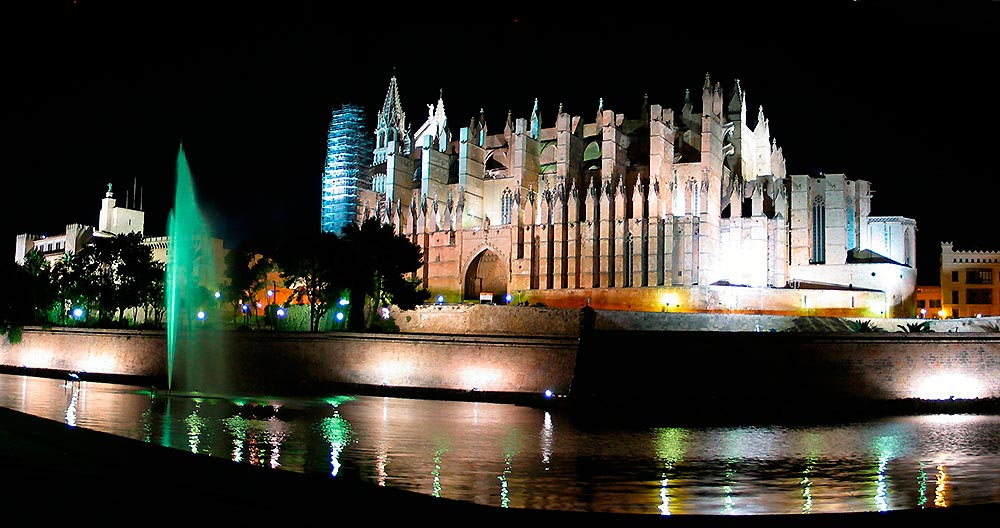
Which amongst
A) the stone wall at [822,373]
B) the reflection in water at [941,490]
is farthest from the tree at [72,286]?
the reflection in water at [941,490]

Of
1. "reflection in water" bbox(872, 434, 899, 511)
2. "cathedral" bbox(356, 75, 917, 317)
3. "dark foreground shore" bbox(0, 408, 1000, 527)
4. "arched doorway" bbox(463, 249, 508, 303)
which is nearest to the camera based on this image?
"dark foreground shore" bbox(0, 408, 1000, 527)

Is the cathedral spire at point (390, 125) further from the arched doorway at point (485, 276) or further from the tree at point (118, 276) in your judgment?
the tree at point (118, 276)

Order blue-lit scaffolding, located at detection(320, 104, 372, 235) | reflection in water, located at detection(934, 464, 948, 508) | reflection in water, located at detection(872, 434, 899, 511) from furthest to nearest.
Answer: blue-lit scaffolding, located at detection(320, 104, 372, 235)
reflection in water, located at detection(872, 434, 899, 511)
reflection in water, located at detection(934, 464, 948, 508)

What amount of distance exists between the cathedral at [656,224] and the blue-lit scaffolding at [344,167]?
27.9 feet

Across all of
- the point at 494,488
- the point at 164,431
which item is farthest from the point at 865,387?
the point at 164,431

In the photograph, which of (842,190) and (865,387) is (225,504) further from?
(842,190)

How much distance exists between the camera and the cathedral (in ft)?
149

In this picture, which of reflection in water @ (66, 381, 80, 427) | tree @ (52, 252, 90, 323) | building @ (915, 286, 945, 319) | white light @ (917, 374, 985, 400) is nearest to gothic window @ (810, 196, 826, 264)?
building @ (915, 286, 945, 319)

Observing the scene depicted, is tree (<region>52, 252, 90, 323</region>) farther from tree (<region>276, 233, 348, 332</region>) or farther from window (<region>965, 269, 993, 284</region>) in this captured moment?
window (<region>965, 269, 993, 284</region>)

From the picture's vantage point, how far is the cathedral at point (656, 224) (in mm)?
45438

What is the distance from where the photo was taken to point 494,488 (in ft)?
45.4

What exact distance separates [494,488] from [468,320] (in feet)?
89.9

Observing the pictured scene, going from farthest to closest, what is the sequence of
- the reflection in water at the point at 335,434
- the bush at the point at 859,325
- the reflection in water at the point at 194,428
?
1. the bush at the point at 859,325
2. the reflection in water at the point at 194,428
3. the reflection in water at the point at 335,434

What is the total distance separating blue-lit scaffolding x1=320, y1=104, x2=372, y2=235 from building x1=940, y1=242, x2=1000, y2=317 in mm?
38691
